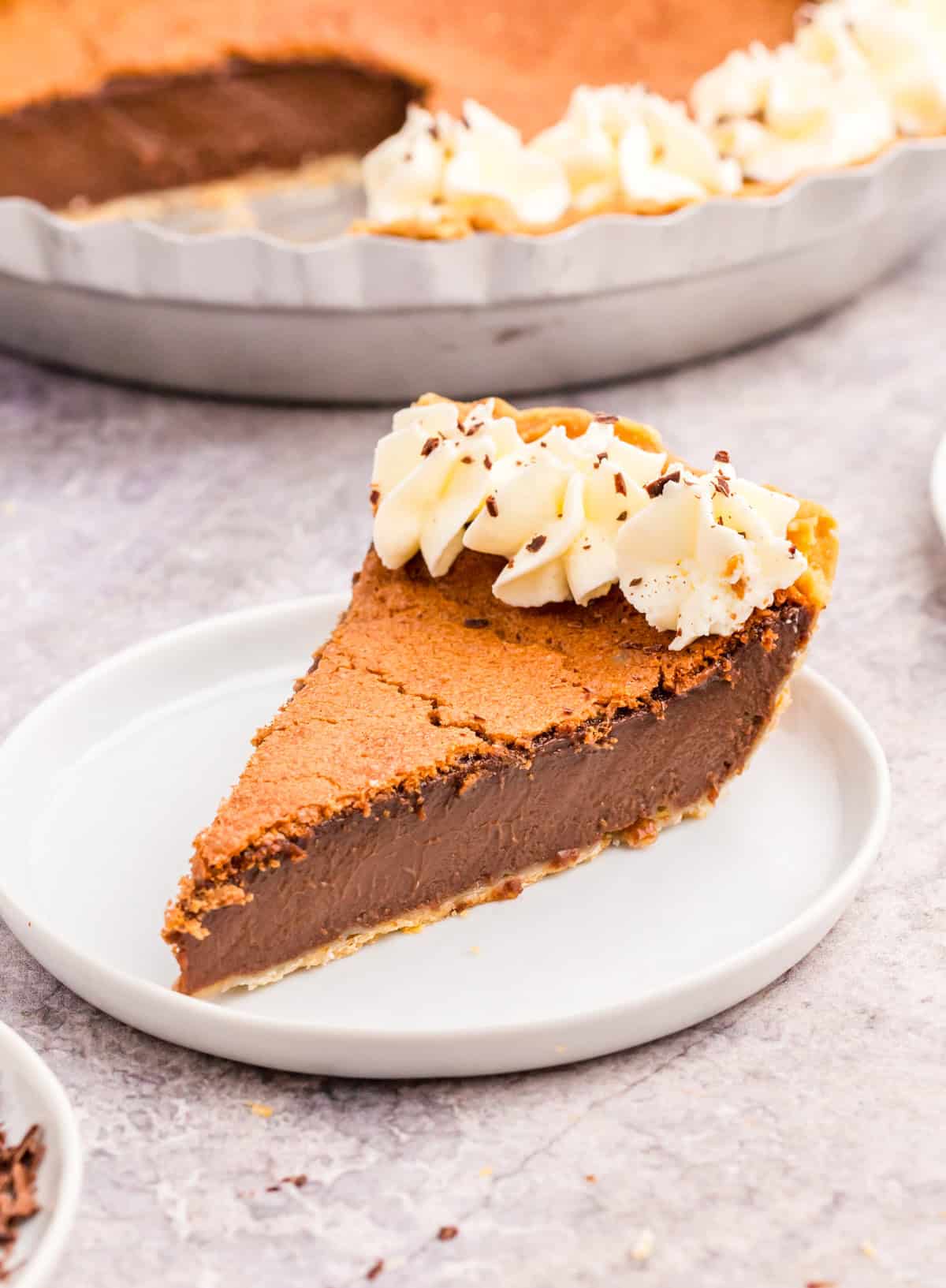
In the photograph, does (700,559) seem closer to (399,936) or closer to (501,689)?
(501,689)

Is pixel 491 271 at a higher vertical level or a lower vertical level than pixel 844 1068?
higher

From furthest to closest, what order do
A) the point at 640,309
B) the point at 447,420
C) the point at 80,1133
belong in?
1. the point at 640,309
2. the point at 447,420
3. the point at 80,1133

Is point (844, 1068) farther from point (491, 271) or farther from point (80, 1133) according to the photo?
point (491, 271)

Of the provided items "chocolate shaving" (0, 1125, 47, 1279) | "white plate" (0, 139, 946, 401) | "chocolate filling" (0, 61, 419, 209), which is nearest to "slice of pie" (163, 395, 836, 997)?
"chocolate shaving" (0, 1125, 47, 1279)

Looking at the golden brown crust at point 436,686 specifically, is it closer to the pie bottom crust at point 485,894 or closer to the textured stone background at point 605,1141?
the pie bottom crust at point 485,894

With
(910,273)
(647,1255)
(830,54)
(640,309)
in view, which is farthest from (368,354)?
(647,1255)

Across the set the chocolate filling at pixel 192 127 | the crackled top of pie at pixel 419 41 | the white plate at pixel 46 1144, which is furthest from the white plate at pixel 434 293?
the white plate at pixel 46 1144

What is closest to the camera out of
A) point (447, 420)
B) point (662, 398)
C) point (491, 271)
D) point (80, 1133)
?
point (80, 1133)

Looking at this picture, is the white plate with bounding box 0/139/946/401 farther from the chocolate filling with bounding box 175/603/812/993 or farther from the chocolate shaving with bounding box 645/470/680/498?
the chocolate filling with bounding box 175/603/812/993
